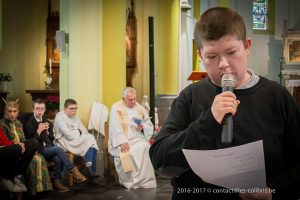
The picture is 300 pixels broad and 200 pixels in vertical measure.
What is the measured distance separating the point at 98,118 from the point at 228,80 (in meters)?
6.44

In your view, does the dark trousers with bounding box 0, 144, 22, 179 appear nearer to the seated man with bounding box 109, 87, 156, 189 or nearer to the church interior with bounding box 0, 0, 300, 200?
the church interior with bounding box 0, 0, 300, 200

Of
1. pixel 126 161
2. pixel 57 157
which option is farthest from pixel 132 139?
pixel 57 157

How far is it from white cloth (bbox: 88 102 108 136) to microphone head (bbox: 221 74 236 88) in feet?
21.0

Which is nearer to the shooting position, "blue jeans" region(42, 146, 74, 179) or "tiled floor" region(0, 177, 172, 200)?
"tiled floor" region(0, 177, 172, 200)

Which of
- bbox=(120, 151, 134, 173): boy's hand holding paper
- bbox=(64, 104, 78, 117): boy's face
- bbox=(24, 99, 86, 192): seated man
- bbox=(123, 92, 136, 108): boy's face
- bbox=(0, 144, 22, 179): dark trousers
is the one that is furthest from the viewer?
bbox=(123, 92, 136, 108): boy's face

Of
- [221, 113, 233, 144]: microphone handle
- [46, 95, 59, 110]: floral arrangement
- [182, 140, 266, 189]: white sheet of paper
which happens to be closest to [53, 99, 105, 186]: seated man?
[46, 95, 59, 110]: floral arrangement

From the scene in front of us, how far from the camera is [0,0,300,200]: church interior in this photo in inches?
300

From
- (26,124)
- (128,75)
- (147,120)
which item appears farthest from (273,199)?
(128,75)

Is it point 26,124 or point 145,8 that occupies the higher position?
point 145,8

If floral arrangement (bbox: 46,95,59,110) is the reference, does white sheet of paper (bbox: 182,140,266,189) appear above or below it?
above

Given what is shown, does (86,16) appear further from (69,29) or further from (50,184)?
(50,184)

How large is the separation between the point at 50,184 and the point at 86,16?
292cm

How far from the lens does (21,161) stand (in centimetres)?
568

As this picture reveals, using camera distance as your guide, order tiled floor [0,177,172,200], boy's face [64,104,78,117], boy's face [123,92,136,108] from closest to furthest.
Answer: tiled floor [0,177,172,200] < boy's face [64,104,78,117] < boy's face [123,92,136,108]
